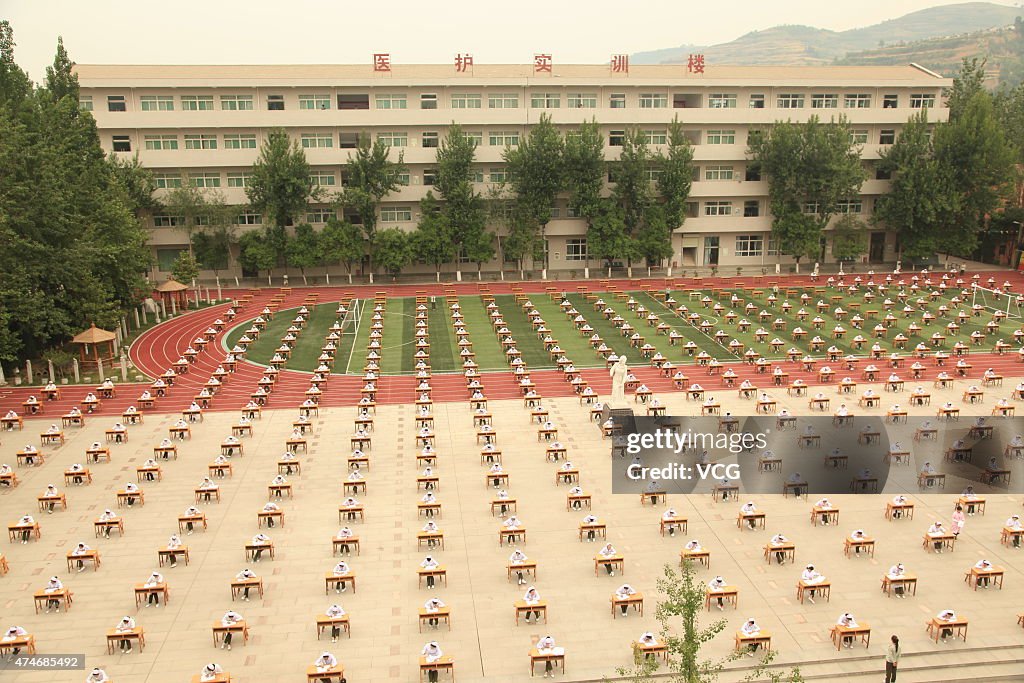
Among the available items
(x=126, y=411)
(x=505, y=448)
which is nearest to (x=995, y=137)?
(x=505, y=448)

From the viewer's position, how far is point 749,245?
60781 mm

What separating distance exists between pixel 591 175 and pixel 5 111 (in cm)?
3206

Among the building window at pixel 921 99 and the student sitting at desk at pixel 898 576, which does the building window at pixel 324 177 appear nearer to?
the building window at pixel 921 99

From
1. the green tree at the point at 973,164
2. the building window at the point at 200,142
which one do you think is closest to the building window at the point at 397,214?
the building window at the point at 200,142

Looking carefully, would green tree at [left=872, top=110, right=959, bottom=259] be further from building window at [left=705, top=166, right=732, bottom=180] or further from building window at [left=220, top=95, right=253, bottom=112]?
building window at [left=220, top=95, right=253, bottom=112]

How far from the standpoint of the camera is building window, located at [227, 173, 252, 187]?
5528 cm

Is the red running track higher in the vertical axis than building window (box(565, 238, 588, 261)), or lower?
lower

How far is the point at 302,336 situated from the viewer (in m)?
42.5

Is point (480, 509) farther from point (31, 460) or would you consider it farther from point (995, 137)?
point (995, 137)

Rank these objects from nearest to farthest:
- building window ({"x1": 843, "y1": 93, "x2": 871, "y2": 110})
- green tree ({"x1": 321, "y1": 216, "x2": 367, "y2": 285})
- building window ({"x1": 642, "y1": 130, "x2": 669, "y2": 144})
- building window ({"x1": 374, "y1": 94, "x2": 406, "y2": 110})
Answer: green tree ({"x1": 321, "y1": 216, "x2": 367, "y2": 285}), building window ({"x1": 374, "y1": 94, "x2": 406, "y2": 110}), building window ({"x1": 642, "y1": 130, "x2": 669, "y2": 144}), building window ({"x1": 843, "y1": 93, "x2": 871, "y2": 110})

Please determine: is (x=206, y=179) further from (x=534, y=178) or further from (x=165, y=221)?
(x=534, y=178)

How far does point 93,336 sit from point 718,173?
40.9m

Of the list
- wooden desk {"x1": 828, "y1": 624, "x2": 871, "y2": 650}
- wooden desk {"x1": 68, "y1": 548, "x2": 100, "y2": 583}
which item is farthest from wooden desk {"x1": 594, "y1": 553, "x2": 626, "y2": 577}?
wooden desk {"x1": 68, "y1": 548, "x2": 100, "y2": 583}

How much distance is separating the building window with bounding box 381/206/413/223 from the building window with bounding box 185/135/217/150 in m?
11.5
